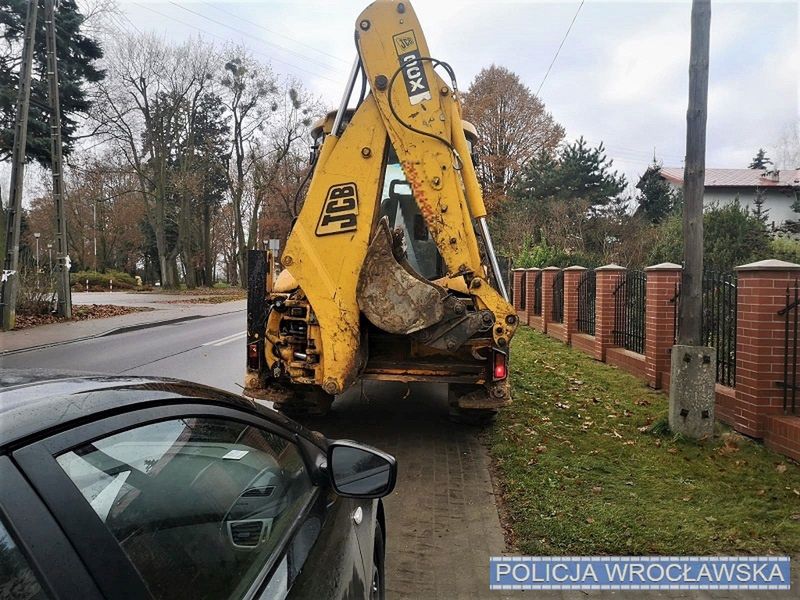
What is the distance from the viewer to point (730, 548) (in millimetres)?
3355

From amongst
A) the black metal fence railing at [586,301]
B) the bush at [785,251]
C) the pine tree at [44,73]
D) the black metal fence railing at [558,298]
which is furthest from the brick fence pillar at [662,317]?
the pine tree at [44,73]

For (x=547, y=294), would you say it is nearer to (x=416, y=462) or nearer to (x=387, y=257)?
(x=416, y=462)

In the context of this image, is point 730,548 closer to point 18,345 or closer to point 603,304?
point 603,304

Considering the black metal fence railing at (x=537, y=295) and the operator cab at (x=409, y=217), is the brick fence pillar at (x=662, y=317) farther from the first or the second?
the black metal fence railing at (x=537, y=295)

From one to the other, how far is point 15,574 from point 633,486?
13.7 feet

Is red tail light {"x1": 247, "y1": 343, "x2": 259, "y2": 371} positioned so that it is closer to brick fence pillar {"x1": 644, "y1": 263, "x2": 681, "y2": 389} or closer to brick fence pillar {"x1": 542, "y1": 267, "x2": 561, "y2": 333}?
brick fence pillar {"x1": 644, "y1": 263, "x2": 681, "y2": 389}

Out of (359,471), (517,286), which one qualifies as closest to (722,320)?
(359,471)

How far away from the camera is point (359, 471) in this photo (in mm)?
2002

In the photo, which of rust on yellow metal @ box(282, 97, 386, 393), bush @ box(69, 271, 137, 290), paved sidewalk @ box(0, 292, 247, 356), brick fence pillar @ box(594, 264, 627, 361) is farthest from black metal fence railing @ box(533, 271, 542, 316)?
bush @ box(69, 271, 137, 290)

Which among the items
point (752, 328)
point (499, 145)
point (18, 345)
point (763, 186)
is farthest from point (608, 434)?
point (763, 186)

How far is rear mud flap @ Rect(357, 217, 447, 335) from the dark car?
2369 mm

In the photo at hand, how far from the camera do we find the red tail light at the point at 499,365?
5082mm

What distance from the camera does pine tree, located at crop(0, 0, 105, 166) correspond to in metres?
18.3

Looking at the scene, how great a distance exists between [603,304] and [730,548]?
22.0 ft
